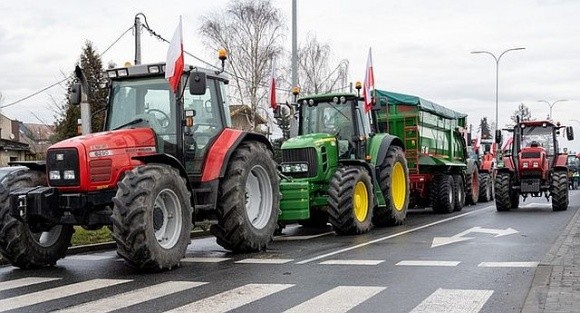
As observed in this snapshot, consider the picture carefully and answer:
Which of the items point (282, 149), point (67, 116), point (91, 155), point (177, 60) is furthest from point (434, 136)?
point (67, 116)

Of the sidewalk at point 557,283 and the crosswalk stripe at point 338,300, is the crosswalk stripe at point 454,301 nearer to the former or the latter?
the sidewalk at point 557,283

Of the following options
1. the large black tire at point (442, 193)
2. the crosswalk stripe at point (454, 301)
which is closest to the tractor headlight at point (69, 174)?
the crosswalk stripe at point (454, 301)

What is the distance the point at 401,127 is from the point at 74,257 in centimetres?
1037

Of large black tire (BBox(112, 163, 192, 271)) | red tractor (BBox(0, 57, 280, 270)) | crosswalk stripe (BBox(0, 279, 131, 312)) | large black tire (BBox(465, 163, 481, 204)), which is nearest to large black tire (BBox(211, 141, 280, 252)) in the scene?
red tractor (BBox(0, 57, 280, 270))

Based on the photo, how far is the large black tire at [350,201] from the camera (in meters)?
14.1

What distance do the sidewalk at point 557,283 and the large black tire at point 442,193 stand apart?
8956mm

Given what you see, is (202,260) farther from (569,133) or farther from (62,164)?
(569,133)

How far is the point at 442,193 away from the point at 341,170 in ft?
23.3

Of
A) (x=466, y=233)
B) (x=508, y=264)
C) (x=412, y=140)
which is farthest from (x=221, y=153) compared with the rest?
(x=412, y=140)

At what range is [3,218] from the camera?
1003 cm

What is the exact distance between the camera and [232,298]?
25.8ft

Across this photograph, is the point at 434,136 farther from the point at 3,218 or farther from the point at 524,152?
the point at 3,218

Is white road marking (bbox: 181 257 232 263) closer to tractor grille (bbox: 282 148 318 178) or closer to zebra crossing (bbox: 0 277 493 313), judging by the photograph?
zebra crossing (bbox: 0 277 493 313)

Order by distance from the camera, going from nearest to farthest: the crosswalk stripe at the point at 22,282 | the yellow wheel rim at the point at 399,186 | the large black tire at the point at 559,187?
the crosswalk stripe at the point at 22,282, the yellow wheel rim at the point at 399,186, the large black tire at the point at 559,187
